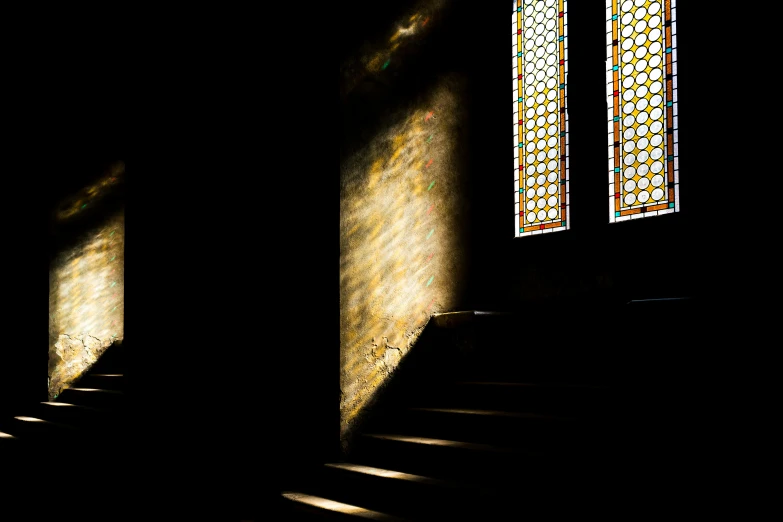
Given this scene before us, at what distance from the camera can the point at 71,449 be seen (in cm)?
599

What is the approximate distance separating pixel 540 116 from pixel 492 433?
2.09m

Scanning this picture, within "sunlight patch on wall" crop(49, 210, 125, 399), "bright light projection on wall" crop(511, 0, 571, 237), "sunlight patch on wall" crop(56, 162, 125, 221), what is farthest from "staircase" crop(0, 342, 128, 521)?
A: "bright light projection on wall" crop(511, 0, 571, 237)

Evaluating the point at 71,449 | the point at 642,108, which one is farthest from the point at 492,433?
the point at 71,449

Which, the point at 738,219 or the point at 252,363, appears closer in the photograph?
the point at 738,219

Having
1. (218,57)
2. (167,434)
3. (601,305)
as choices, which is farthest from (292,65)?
(167,434)

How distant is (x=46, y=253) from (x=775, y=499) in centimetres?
709

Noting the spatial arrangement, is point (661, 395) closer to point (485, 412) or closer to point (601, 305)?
point (485, 412)

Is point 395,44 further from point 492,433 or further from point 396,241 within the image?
point 492,433

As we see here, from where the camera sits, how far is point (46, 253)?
24.2 feet

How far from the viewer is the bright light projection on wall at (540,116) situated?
14.2 ft

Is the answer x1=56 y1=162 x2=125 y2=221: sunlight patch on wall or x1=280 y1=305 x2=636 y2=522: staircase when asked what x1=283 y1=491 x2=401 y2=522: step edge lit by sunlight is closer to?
x1=280 y1=305 x2=636 y2=522: staircase

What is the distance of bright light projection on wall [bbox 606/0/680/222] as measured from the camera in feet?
12.4

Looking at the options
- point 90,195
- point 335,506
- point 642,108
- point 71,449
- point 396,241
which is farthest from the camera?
point 90,195

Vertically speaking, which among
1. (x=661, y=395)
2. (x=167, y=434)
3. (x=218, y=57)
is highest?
(x=218, y=57)
